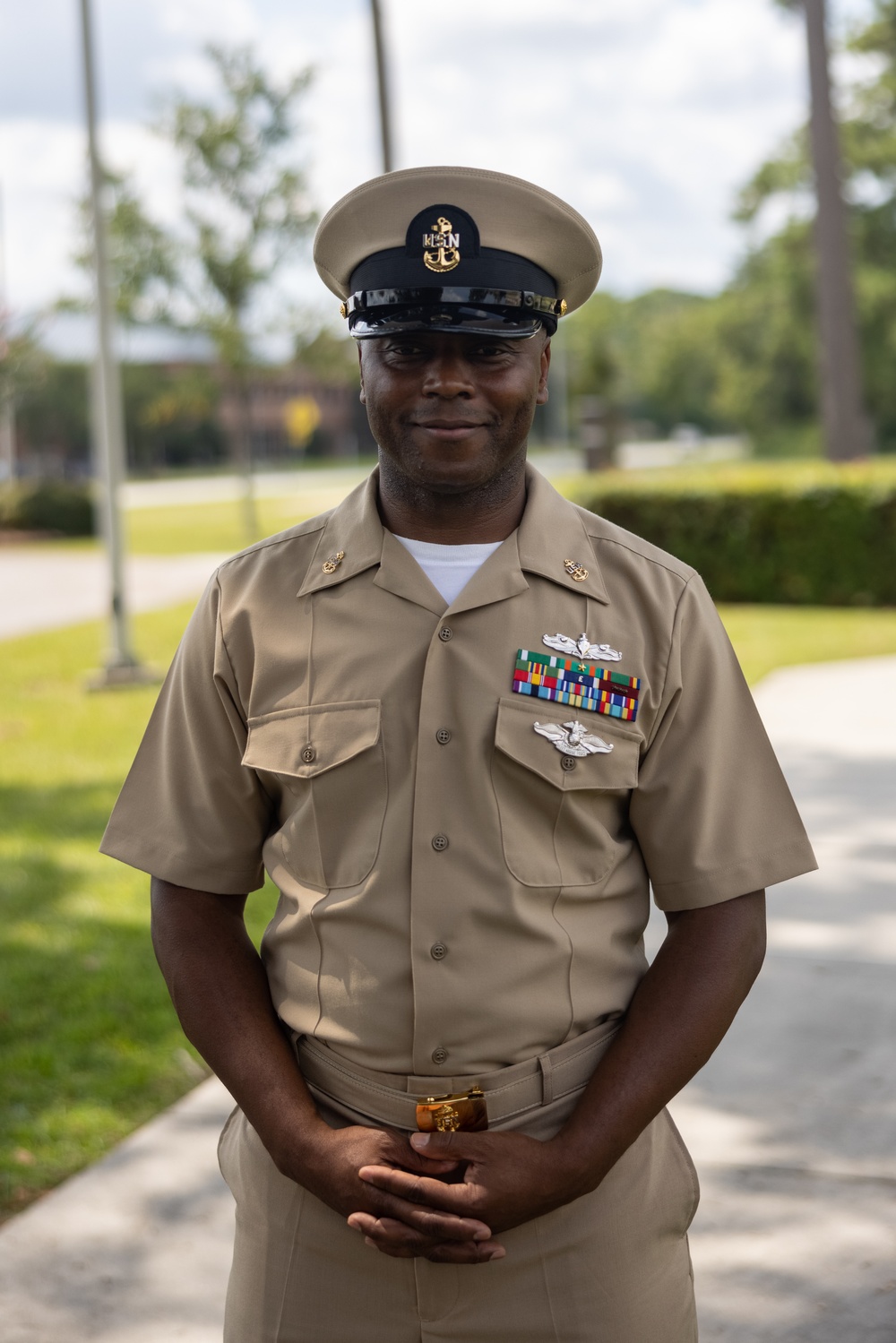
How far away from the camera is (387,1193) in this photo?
5.39 feet

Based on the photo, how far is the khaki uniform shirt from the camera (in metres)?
1.71

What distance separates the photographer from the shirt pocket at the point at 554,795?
1722mm

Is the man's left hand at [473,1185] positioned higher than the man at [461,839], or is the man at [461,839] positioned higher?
the man at [461,839]

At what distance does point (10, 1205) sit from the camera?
10.8ft

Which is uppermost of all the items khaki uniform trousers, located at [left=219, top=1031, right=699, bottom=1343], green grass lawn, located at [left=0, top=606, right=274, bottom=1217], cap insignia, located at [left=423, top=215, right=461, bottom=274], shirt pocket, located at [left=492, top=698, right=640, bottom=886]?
cap insignia, located at [left=423, top=215, right=461, bottom=274]

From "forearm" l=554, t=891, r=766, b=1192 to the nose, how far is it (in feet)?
2.28

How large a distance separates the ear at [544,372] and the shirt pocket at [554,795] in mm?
405

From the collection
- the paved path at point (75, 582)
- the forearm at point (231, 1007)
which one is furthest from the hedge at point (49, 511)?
the forearm at point (231, 1007)

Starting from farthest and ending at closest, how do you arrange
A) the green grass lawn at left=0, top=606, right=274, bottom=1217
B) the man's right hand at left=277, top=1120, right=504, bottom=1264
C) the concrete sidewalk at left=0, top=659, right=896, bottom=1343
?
1. the green grass lawn at left=0, top=606, right=274, bottom=1217
2. the concrete sidewalk at left=0, top=659, right=896, bottom=1343
3. the man's right hand at left=277, top=1120, right=504, bottom=1264

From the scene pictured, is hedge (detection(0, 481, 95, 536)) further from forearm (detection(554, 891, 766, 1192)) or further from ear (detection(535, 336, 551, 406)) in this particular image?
forearm (detection(554, 891, 766, 1192))

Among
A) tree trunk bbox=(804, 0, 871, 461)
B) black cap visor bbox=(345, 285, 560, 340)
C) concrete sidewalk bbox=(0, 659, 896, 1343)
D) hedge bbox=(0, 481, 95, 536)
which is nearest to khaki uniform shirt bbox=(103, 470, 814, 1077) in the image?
black cap visor bbox=(345, 285, 560, 340)

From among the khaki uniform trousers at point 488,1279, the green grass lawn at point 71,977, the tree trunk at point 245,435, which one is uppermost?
the tree trunk at point 245,435

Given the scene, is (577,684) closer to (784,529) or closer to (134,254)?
(784,529)

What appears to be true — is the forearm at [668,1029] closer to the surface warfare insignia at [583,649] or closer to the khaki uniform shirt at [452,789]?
the khaki uniform shirt at [452,789]
